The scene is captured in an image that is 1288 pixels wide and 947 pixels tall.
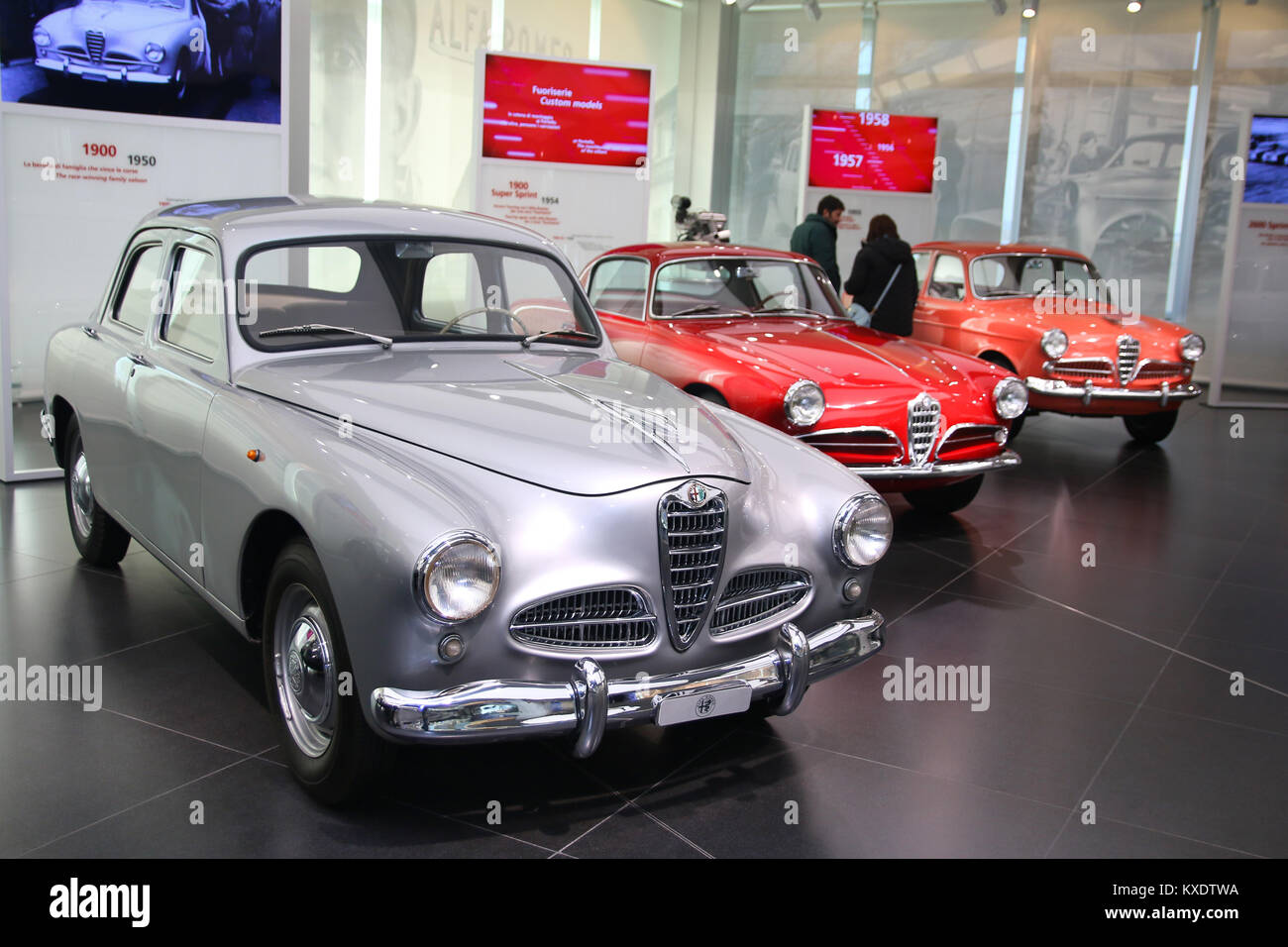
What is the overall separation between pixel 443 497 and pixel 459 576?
249 mm

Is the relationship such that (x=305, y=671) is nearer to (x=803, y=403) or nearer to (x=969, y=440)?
(x=803, y=403)

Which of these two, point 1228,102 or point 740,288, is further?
point 1228,102

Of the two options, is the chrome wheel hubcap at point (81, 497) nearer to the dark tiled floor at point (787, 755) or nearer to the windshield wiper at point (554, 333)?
the dark tiled floor at point (787, 755)

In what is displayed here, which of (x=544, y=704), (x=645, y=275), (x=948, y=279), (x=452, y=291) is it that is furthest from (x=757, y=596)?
(x=948, y=279)

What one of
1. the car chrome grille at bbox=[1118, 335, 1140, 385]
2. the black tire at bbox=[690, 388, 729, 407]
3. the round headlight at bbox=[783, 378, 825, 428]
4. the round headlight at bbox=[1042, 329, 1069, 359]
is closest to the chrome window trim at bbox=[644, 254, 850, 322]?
the black tire at bbox=[690, 388, 729, 407]

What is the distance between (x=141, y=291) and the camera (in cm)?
477

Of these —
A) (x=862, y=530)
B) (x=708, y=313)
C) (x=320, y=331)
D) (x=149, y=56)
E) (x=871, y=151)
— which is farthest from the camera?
(x=871, y=151)

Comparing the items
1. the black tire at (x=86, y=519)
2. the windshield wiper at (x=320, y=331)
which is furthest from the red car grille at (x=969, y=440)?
the black tire at (x=86, y=519)

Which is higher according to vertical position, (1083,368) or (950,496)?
(1083,368)

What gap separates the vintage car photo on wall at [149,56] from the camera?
6500 mm

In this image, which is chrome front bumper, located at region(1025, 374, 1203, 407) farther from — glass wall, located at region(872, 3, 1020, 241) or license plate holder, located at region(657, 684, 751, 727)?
glass wall, located at region(872, 3, 1020, 241)

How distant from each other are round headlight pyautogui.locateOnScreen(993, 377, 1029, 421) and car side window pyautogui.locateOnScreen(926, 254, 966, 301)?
11.8 feet

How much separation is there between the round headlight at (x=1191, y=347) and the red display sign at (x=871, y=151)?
14.0ft

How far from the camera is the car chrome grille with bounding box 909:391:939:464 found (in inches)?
251
